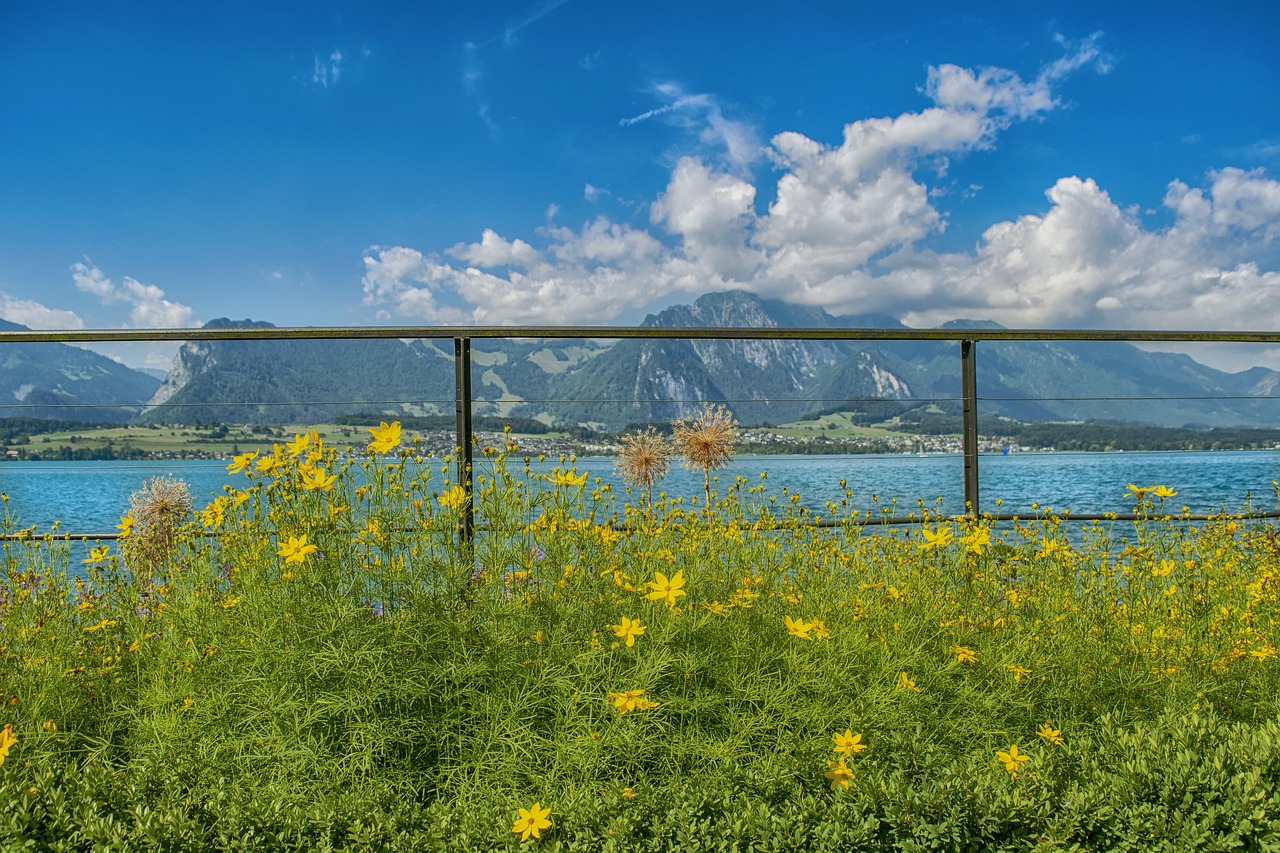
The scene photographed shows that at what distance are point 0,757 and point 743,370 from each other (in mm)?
117478

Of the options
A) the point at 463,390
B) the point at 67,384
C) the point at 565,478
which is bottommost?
the point at 565,478

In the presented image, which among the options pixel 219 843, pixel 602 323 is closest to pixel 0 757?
pixel 219 843

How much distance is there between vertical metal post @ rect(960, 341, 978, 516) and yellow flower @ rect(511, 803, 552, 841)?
3.27 metres

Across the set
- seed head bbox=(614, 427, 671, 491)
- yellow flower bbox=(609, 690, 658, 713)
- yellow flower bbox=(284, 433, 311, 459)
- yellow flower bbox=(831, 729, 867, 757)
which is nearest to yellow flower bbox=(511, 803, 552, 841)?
yellow flower bbox=(609, 690, 658, 713)

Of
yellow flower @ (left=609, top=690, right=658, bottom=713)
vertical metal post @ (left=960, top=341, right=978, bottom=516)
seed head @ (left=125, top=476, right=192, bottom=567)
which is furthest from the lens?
vertical metal post @ (left=960, top=341, right=978, bottom=516)

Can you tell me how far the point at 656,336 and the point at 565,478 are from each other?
1720mm

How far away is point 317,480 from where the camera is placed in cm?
191

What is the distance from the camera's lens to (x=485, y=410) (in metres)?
3.70

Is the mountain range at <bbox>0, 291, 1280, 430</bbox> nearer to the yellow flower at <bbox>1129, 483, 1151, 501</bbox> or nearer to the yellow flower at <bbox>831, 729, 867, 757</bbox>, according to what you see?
the yellow flower at <bbox>1129, 483, 1151, 501</bbox>

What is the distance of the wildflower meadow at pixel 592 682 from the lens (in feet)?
4.92

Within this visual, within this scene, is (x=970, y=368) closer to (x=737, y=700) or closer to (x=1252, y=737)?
(x=1252, y=737)

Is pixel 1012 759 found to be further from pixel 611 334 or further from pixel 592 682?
pixel 611 334

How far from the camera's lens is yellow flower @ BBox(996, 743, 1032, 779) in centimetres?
167

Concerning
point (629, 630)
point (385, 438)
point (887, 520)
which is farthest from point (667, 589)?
point (887, 520)
